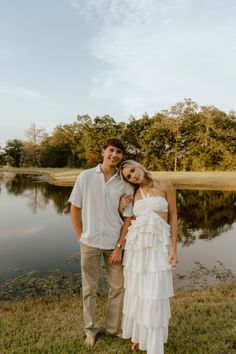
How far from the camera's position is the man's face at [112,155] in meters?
4.17

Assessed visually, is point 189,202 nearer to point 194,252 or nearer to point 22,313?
point 194,252

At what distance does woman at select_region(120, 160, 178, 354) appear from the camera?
3.77 metres

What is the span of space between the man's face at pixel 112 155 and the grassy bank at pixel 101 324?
2.08 meters

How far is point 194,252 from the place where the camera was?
10422 mm

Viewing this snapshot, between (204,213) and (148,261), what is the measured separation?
1424cm

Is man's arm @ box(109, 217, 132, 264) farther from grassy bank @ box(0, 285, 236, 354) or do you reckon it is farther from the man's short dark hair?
grassy bank @ box(0, 285, 236, 354)

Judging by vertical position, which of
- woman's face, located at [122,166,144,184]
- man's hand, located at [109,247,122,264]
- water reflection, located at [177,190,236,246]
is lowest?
water reflection, located at [177,190,236,246]

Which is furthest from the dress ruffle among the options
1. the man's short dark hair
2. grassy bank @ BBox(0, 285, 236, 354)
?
the man's short dark hair

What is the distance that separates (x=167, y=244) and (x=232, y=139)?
171ft

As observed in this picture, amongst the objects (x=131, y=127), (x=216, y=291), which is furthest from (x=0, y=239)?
(x=131, y=127)

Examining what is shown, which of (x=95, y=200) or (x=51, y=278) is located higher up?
(x=95, y=200)

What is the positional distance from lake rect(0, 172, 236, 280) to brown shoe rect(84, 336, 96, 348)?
4039 mm

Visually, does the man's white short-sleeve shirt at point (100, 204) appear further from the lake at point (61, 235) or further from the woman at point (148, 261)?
the lake at point (61, 235)

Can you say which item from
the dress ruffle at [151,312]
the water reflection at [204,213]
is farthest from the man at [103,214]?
the water reflection at [204,213]
